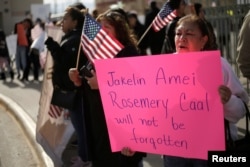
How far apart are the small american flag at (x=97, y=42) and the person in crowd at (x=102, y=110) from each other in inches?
2.7

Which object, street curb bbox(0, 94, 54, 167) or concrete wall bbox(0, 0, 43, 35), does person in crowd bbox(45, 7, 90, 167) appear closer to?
street curb bbox(0, 94, 54, 167)

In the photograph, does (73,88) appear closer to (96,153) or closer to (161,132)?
(96,153)

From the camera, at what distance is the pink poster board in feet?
8.29

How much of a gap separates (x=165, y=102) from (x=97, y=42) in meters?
1.02

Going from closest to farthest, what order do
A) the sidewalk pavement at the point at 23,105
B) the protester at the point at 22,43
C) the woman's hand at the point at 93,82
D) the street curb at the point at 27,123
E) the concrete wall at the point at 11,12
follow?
the woman's hand at the point at 93,82
the street curb at the point at 27,123
the sidewalk pavement at the point at 23,105
the protester at the point at 22,43
the concrete wall at the point at 11,12

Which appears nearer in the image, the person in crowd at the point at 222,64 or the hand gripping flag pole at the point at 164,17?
the person in crowd at the point at 222,64

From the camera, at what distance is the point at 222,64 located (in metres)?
2.72

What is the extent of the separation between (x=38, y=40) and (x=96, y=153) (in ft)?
28.2

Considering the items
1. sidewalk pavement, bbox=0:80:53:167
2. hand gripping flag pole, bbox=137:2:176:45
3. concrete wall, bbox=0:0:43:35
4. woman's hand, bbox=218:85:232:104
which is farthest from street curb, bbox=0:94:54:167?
concrete wall, bbox=0:0:43:35

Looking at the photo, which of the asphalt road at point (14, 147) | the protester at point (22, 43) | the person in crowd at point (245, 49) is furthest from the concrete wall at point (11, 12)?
the person in crowd at point (245, 49)

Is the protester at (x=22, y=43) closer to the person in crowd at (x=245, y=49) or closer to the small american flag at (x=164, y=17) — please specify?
the small american flag at (x=164, y=17)

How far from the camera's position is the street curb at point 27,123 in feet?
18.7

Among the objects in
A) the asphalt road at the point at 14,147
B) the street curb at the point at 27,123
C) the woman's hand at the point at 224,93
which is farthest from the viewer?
the asphalt road at the point at 14,147

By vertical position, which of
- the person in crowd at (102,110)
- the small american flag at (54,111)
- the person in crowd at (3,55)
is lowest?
the person in crowd at (3,55)
